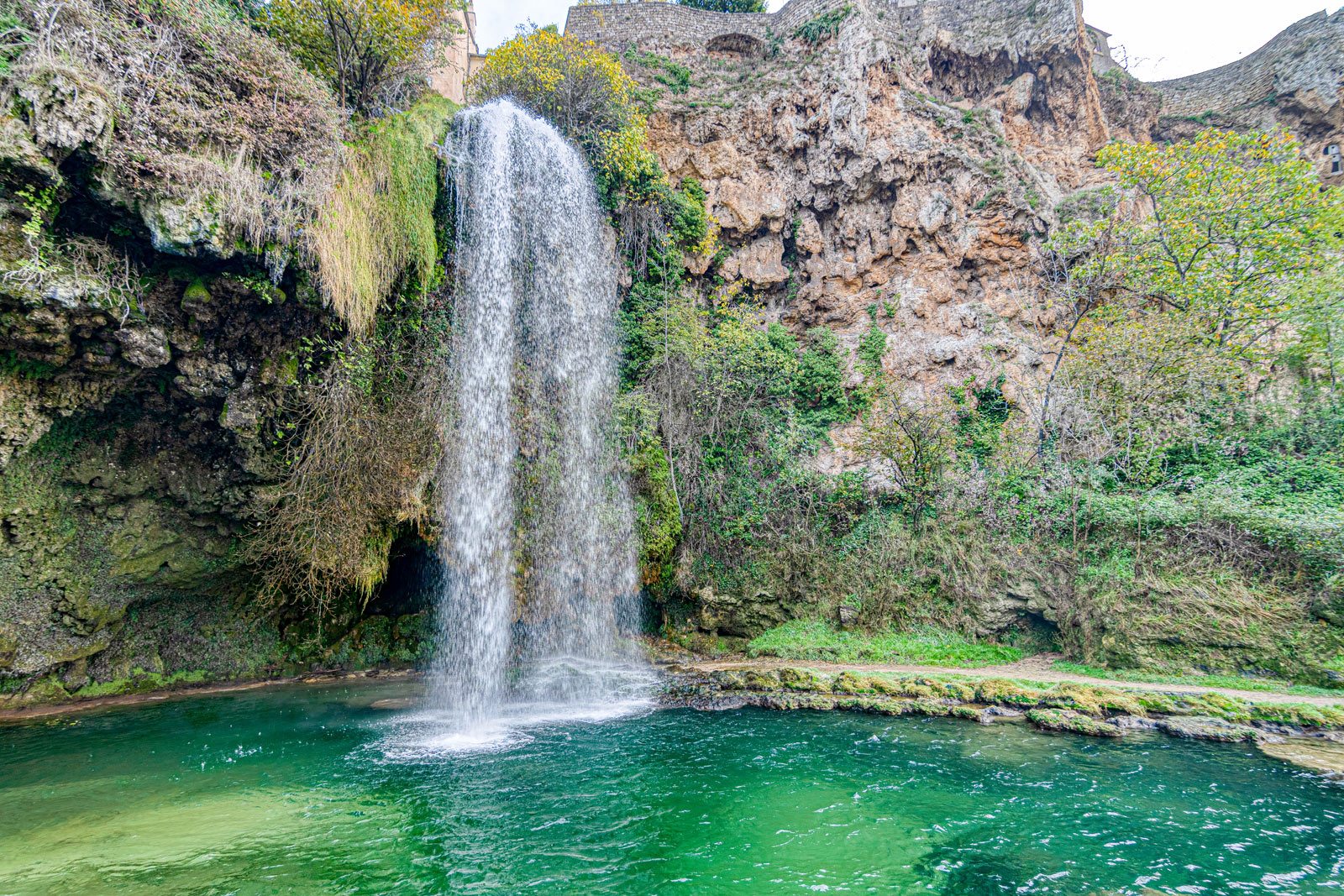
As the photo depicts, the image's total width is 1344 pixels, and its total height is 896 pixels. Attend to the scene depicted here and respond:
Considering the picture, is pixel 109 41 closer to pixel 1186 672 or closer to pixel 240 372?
pixel 240 372

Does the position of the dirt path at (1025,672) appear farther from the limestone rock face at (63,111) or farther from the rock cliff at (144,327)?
the limestone rock face at (63,111)

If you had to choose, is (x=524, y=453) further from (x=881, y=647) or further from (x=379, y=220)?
(x=881, y=647)

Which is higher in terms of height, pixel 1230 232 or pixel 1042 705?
pixel 1230 232

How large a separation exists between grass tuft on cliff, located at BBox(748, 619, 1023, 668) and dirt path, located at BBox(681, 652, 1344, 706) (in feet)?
0.56

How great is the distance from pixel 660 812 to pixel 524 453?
6.87 meters

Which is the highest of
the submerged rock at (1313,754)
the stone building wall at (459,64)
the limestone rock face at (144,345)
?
the stone building wall at (459,64)

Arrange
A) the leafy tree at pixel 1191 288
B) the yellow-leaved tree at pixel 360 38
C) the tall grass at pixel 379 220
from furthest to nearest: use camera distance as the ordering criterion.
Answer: the leafy tree at pixel 1191 288
the yellow-leaved tree at pixel 360 38
the tall grass at pixel 379 220

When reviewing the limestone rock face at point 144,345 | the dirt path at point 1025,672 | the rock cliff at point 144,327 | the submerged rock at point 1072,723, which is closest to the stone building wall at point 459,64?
the rock cliff at point 144,327

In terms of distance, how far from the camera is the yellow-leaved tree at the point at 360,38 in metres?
9.94

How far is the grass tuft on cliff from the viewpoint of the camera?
33.9ft

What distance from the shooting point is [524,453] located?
10766 mm

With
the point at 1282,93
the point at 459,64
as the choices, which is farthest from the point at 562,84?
the point at 1282,93

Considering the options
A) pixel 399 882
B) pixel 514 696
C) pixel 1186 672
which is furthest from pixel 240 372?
pixel 1186 672

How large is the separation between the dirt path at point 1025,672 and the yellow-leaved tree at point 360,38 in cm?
1246
